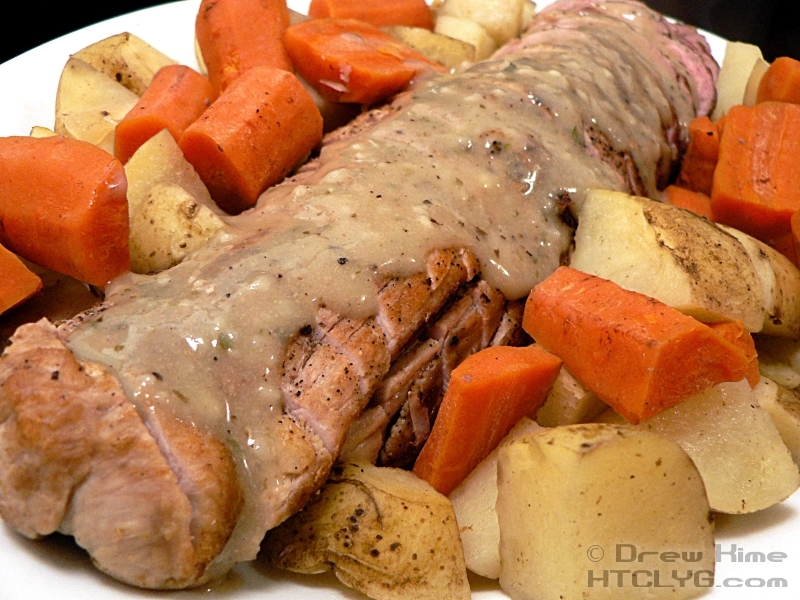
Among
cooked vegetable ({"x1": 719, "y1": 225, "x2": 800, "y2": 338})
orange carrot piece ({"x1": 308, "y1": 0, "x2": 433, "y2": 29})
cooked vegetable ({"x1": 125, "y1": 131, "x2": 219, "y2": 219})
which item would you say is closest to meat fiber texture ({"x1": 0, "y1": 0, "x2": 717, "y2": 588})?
cooked vegetable ({"x1": 125, "y1": 131, "x2": 219, "y2": 219})

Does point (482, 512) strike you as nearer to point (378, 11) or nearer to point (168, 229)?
point (168, 229)

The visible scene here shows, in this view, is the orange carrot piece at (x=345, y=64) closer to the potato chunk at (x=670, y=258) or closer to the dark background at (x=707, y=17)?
the potato chunk at (x=670, y=258)

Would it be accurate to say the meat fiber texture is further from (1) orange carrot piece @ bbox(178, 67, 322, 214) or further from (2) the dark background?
(2) the dark background

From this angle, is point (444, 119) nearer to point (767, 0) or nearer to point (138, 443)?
point (138, 443)

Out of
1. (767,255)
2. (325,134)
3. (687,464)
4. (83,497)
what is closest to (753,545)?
(687,464)

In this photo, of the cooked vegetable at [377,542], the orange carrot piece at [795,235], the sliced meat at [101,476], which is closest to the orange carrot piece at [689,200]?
the orange carrot piece at [795,235]

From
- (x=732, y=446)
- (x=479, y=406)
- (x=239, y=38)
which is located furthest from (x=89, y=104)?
(x=732, y=446)
